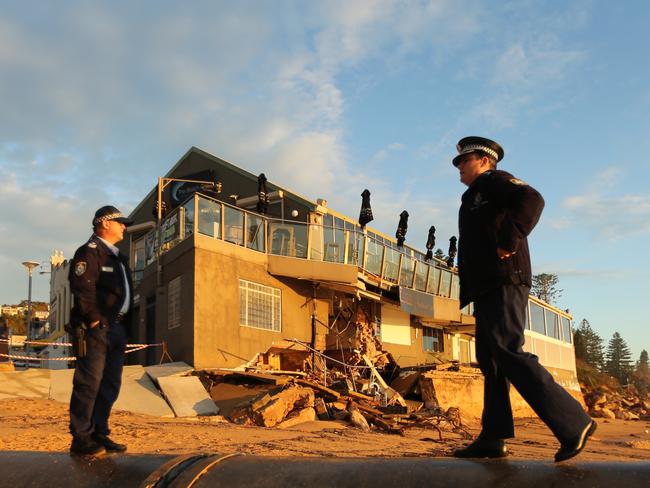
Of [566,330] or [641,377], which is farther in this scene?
[641,377]

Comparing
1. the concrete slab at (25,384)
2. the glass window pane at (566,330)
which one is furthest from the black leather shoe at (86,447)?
the glass window pane at (566,330)

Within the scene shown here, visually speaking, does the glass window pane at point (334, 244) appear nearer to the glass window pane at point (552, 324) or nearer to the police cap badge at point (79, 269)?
the police cap badge at point (79, 269)

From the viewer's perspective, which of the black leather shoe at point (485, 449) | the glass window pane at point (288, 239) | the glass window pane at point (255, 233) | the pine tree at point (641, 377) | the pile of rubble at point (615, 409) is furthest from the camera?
the pine tree at point (641, 377)

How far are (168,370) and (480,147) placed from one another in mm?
13875

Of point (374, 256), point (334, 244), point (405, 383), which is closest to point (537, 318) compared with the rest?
point (374, 256)

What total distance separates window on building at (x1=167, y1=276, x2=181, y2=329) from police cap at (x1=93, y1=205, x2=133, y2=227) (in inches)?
554

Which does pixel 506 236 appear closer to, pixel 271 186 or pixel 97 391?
pixel 97 391

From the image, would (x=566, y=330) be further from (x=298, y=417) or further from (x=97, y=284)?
(x=97, y=284)

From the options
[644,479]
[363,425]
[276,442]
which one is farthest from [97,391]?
[363,425]

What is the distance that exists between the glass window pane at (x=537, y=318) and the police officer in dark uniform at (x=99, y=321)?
1171 inches

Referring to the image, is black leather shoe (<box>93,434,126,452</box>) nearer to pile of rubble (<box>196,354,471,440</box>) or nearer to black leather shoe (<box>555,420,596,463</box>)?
black leather shoe (<box>555,420,596,463</box>)

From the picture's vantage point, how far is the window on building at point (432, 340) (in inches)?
1166

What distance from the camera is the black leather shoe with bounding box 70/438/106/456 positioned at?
136 inches

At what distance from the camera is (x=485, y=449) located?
3.21 metres
